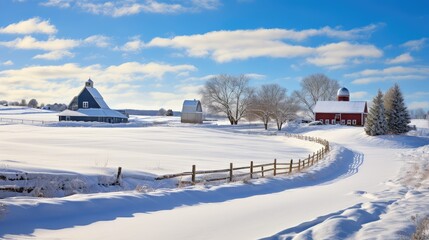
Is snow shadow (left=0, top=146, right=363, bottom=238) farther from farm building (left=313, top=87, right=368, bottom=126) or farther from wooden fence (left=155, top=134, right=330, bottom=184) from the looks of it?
farm building (left=313, top=87, right=368, bottom=126)

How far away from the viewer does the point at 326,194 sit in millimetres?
16609

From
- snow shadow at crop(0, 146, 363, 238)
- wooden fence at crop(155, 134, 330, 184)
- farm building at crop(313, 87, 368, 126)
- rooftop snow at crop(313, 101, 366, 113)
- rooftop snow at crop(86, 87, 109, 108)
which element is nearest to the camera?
snow shadow at crop(0, 146, 363, 238)

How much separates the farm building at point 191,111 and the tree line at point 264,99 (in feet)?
17.7

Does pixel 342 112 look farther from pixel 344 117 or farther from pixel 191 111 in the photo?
pixel 191 111

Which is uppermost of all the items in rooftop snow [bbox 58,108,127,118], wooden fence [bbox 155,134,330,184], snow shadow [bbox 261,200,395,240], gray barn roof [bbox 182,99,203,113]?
gray barn roof [bbox 182,99,203,113]

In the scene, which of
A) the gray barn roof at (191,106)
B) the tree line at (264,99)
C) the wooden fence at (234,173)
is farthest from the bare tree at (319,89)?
the wooden fence at (234,173)

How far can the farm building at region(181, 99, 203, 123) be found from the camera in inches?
3873

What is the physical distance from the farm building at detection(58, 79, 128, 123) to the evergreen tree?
163 ft

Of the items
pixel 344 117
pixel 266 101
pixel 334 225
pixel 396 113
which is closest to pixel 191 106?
pixel 266 101

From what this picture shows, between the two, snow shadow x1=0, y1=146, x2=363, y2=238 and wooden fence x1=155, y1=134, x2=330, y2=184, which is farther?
wooden fence x1=155, y1=134, x2=330, y2=184

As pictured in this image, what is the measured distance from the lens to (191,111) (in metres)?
98.4

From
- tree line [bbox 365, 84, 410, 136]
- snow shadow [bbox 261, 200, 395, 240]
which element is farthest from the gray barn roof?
snow shadow [bbox 261, 200, 395, 240]

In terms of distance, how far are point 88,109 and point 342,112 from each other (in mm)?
51204

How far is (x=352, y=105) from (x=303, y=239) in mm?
84904
